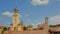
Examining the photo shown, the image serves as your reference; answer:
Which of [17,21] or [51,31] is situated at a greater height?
[17,21]

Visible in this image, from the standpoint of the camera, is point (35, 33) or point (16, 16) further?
point (16, 16)

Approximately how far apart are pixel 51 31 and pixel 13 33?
845 cm

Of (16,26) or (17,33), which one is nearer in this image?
(17,33)

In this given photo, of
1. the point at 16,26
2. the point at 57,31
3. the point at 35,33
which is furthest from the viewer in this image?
the point at 16,26

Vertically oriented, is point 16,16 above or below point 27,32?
above

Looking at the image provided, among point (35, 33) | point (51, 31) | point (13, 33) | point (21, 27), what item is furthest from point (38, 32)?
point (21, 27)

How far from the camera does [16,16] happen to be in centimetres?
5897

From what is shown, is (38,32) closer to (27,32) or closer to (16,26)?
(27,32)

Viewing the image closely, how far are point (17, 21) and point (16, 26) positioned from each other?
183 cm

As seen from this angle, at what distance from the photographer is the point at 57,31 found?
110 feet

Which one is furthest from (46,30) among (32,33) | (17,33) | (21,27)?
(21,27)

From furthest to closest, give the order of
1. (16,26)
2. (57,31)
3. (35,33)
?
(16,26) → (35,33) → (57,31)

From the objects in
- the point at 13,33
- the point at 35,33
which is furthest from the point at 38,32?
the point at 13,33

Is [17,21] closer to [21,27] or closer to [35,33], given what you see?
[21,27]
